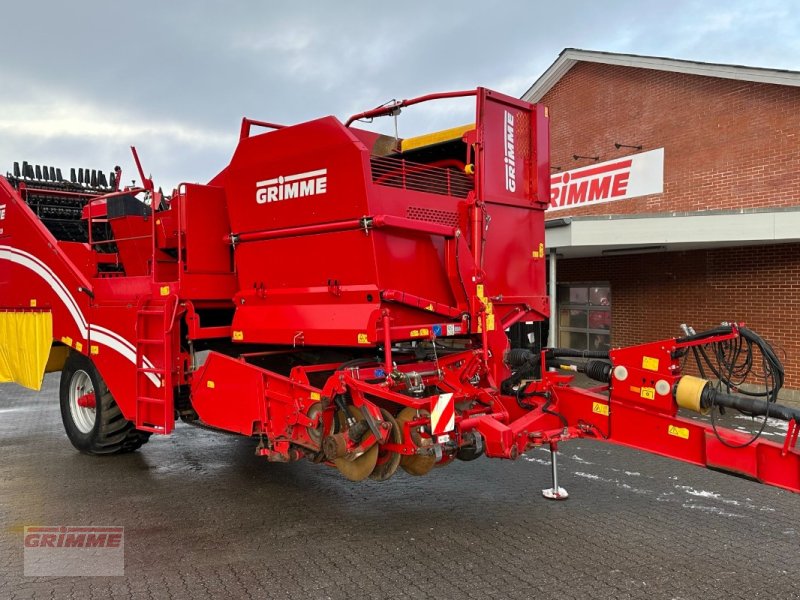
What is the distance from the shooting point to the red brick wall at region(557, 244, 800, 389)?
10.2 m

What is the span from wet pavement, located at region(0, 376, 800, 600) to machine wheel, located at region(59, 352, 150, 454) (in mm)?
178

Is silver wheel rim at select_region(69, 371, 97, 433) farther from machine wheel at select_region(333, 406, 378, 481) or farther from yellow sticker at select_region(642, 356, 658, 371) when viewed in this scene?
yellow sticker at select_region(642, 356, 658, 371)

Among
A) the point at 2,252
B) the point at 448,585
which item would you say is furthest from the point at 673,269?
the point at 2,252

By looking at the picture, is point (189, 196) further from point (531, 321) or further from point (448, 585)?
point (448, 585)

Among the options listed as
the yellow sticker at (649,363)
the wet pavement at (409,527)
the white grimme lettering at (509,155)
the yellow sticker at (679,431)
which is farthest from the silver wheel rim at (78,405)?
the yellow sticker at (679,431)

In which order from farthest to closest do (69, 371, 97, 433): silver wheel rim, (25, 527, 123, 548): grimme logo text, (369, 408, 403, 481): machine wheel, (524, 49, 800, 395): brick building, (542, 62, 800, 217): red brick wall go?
(542, 62, 800, 217): red brick wall, (524, 49, 800, 395): brick building, (69, 371, 97, 433): silver wheel rim, (25, 527, 123, 548): grimme logo text, (369, 408, 403, 481): machine wheel

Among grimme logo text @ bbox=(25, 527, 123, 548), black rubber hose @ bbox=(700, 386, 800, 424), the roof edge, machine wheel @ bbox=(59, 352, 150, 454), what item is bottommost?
grimme logo text @ bbox=(25, 527, 123, 548)

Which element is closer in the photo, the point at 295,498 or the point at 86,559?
the point at 86,559

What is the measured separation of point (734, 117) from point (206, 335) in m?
10.4

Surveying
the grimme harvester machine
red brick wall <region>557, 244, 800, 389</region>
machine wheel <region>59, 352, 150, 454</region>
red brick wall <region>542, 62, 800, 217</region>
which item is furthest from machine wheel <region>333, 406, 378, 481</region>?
red brick wall <region>542, 62, 800, 217</region>

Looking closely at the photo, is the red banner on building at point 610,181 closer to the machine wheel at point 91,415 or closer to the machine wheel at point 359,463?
the machine wheel at point 91,415

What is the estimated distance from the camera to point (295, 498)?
510 cm

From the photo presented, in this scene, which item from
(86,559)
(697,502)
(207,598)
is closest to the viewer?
(207,598)

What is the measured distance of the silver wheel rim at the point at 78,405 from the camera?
21.5ft
